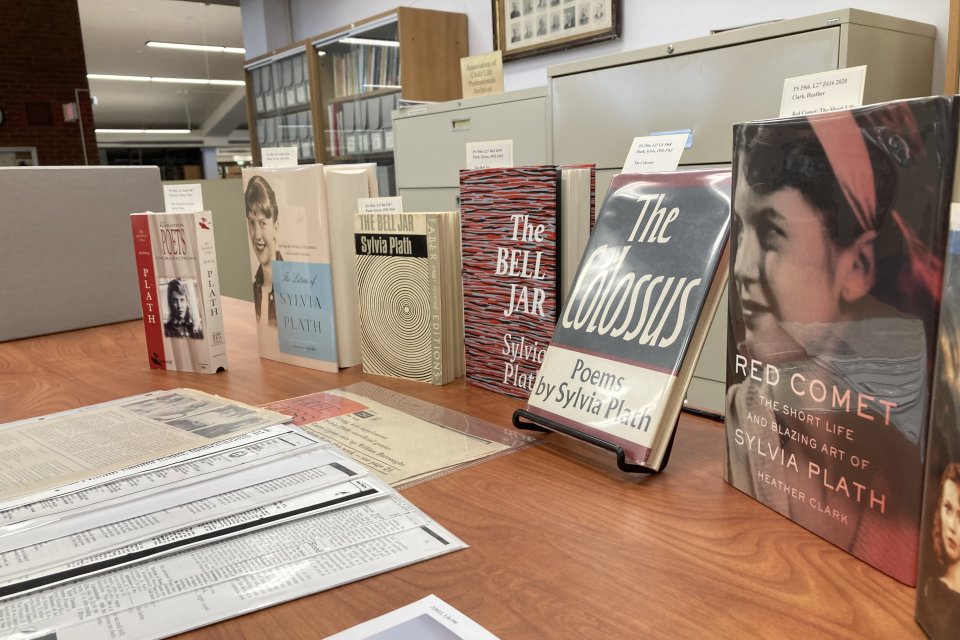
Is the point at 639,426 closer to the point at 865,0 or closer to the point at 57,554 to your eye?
the point at 57,554

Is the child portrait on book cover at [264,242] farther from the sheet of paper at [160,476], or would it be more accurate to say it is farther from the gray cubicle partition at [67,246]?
the gray cubicle partition at [67,246]

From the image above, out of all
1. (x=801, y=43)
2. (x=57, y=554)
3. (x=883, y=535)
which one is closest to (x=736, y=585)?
(x=883, y=535)

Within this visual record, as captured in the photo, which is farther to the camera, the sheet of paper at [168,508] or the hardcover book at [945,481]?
the sheet of paper at [168,508]

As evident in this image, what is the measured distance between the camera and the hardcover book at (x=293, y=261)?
3.40 feet

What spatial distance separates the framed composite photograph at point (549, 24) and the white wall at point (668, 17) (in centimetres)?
5

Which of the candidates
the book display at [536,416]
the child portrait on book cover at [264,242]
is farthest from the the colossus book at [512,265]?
the child portrait on book cover at [264,242]

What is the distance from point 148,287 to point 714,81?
4.79ft

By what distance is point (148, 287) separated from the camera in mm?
1145

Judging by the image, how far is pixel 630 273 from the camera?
0.70 m

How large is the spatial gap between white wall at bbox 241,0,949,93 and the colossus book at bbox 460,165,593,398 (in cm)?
189

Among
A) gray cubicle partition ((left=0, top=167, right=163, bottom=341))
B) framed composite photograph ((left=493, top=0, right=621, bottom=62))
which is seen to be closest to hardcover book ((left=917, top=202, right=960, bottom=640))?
gray cubicle partition ((left=0, top=167, right=163, bottom=341))

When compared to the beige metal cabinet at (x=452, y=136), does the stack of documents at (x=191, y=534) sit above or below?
below

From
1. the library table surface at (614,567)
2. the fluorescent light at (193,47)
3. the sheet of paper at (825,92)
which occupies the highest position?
the fluorescent light at (193,47)

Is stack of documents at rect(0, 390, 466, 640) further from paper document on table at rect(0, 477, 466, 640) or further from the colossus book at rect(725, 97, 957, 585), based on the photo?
the colossus book at rect(725, 97, 957, 585)
